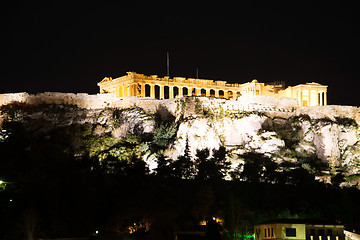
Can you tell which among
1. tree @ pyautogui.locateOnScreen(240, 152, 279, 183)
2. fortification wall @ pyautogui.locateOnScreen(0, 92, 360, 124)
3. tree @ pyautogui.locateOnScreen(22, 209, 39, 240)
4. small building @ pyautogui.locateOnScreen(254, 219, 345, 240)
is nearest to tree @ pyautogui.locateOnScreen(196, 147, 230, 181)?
tree @ pyautogui.locateOnScreen(240, 152, 279, 183)

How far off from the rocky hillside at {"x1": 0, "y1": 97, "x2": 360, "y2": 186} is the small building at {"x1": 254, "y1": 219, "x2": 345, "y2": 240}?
10.9 m

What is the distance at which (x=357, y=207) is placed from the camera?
5359 cm

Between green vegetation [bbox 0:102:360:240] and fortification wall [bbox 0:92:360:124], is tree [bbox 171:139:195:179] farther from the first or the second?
fortification wall [bbox 0:92:360:124]

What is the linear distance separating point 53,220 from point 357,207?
28123 millimetres

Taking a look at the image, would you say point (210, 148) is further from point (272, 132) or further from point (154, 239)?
point (154, 239)

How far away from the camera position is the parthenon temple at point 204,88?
7012cm

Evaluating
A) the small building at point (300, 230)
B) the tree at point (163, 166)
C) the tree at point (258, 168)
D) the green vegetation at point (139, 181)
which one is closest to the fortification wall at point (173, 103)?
the green vegetation at point (139, 181)

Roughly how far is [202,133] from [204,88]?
15.9 metres

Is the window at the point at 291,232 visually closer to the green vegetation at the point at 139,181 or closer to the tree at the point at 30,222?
the green vegetation at the point at 139,181

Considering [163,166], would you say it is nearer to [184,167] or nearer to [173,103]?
[184,167]

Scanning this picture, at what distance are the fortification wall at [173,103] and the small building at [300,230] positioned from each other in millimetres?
21716

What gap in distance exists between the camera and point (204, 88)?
75.5 meters

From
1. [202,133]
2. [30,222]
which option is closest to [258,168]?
[202,133]

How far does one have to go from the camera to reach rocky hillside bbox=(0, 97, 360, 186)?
194 feet
